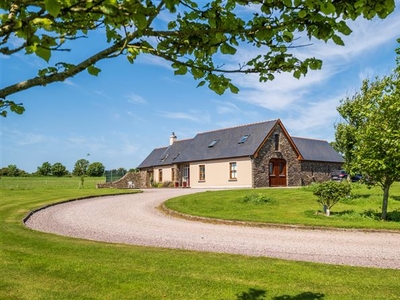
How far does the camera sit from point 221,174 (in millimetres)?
41031

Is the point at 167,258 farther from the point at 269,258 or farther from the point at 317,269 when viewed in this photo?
the point at 317,269

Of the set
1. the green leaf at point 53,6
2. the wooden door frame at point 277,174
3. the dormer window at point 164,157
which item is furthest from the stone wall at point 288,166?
the green leaf at point 53,6

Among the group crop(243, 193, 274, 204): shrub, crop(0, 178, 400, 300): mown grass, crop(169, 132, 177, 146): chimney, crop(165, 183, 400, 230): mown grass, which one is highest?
crop(169, 132, 177, 146): chimney

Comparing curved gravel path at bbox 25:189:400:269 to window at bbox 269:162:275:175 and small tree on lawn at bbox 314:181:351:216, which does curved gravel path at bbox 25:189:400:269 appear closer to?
small tree on lawn at bbox 314:181:351:216

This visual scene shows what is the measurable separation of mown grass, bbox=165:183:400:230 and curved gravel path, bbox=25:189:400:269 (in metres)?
1.35

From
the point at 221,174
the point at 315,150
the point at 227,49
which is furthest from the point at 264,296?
the point at 315,150

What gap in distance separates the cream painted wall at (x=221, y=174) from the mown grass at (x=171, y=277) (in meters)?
29.3

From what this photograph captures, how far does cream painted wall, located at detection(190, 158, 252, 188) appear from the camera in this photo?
38562 millimetres

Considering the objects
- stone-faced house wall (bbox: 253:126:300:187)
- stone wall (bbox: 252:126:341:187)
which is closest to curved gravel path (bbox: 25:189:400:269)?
stone-faced house wall (bbox: 253:126:300:187)

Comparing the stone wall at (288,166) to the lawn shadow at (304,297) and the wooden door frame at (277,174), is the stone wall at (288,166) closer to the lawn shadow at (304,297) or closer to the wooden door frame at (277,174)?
the wooden door frame at (277,174)

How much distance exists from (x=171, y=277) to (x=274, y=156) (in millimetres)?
34025

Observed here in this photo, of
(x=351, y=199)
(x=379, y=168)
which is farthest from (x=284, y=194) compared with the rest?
(x=379, y=168)

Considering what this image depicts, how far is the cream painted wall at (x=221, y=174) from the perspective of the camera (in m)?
38.6

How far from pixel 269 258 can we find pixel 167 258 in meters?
2.50
